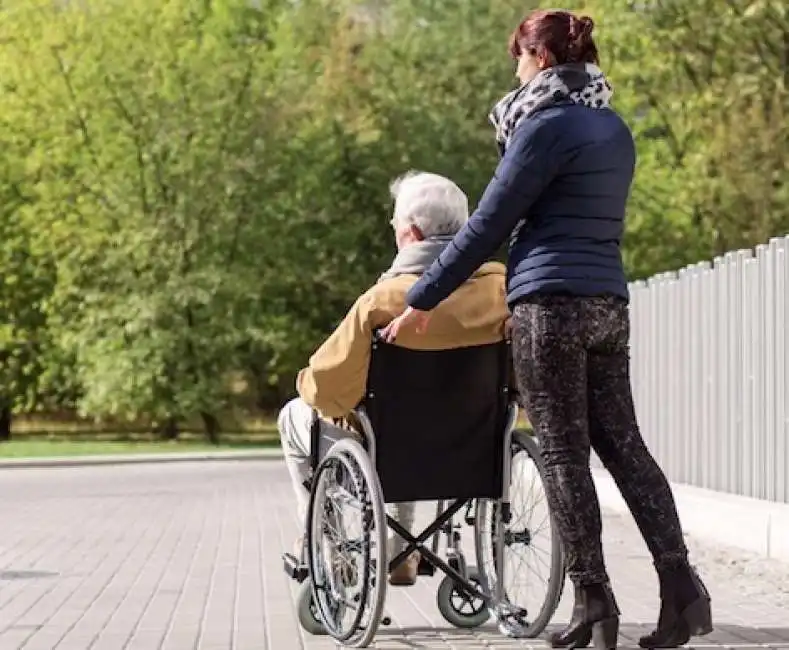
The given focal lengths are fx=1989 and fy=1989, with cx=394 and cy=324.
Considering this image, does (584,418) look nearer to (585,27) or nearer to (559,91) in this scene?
(559,91)

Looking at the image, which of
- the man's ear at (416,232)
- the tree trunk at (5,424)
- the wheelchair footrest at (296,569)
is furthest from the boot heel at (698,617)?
the tree trunk at (5,424)

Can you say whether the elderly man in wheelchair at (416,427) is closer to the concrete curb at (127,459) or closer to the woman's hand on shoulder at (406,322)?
the woman's hand on shoulder at (406,322)

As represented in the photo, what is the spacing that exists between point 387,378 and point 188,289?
118 feet

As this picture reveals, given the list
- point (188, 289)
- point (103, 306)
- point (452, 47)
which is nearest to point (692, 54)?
point (188, 289)

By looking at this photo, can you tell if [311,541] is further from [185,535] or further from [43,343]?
[43,343]

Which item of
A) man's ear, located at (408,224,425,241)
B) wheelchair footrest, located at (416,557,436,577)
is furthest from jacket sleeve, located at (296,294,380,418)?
wheelchair footrest, located at (416,557,436,577)

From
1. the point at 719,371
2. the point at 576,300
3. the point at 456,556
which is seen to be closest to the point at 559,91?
the point at 576,300

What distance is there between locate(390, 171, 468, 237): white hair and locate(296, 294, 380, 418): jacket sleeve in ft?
1.55

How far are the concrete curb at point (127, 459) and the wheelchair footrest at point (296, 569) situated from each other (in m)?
23.3

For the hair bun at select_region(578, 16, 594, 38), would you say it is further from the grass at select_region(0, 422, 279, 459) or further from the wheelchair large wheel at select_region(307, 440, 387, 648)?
the grass at select_region(0, 422, 279, 459)

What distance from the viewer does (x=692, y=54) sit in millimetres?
30578

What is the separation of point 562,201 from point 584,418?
2.45 ft

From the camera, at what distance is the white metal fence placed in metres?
12.3

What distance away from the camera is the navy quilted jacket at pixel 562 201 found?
6.70 meters
